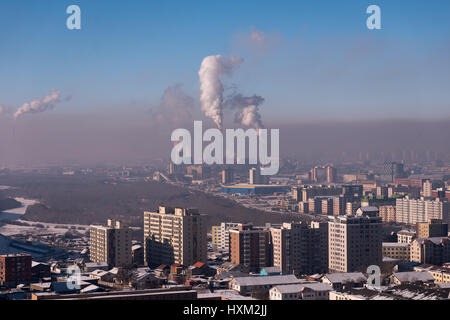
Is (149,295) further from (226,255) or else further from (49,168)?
(49,168)

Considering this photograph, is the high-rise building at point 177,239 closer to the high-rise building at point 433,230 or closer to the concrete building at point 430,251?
the concrete building at point 430,251

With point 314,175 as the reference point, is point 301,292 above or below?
below

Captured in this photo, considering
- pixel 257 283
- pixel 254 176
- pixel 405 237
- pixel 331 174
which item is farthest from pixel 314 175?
pixel 257 283

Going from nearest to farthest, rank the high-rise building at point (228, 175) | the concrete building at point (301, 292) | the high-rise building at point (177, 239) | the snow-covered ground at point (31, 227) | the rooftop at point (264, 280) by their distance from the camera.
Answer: the concrete building at point (301, 292) → the rooftop at point (264, 280) → the high-rise building at point (177, 239) → the snow-covered ground at point (31, 227) → the high-rise building at point (228, 175)

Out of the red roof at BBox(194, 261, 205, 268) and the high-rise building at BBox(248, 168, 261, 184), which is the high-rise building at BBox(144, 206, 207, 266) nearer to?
the red roof at BBox(194, 261, 205, 268)

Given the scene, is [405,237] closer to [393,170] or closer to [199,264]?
[199,264]

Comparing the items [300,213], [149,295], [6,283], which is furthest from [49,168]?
[149,295]

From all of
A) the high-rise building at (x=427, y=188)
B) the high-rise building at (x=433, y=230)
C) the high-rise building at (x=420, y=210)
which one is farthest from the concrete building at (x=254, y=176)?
the high-rise building at (x=433, y=230)
